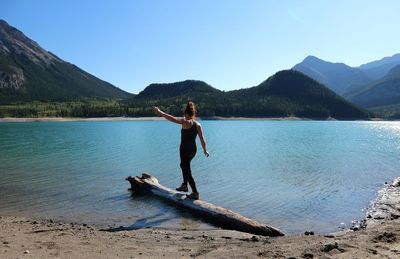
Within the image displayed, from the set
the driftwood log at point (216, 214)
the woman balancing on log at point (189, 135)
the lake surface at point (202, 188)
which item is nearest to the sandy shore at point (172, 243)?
the driftwood log at point (216, 214)

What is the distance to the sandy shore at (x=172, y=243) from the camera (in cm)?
884

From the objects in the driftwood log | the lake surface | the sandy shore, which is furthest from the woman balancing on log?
the sandy shore

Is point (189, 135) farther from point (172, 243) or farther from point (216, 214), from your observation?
point (172, 243)

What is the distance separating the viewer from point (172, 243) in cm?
1044

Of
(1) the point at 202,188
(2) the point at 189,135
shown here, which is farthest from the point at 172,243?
(1) the point at 202,188

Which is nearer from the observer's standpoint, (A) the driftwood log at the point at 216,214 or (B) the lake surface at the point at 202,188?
(A) the driftwood log at the point at 216,214

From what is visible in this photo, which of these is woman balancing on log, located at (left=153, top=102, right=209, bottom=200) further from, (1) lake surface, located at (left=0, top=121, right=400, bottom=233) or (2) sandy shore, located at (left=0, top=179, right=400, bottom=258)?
(2) sandy shore, located at (left=0, top=179, right=400, bottom=258)

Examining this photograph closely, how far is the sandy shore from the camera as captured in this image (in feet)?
29.0

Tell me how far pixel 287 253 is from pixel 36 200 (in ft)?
41.6

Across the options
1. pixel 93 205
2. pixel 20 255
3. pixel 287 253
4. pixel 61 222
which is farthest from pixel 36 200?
pixel 287 253

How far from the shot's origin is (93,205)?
663 inches

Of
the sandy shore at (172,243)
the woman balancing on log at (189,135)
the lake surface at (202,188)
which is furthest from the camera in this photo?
the lake surface at (202,188)

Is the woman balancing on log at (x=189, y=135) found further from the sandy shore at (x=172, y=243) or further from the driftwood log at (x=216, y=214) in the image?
the sandy shore at (x=172, y=243)

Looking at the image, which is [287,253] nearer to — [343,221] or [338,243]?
[338,243]
